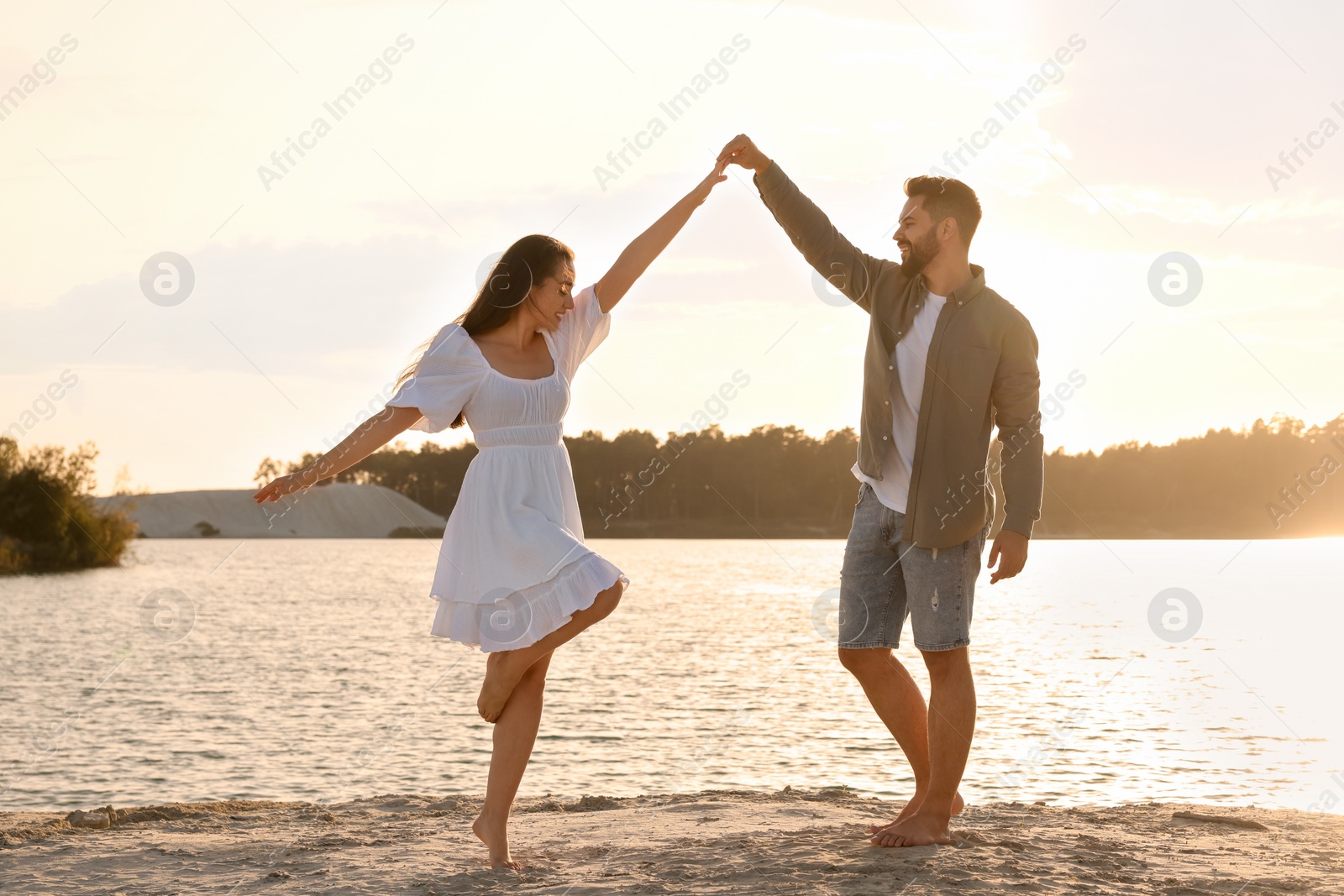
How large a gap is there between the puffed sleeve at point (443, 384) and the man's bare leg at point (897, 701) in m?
1.80

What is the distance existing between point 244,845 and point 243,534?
131847 millimetres

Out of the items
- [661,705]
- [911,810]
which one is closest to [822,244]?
[911,810]

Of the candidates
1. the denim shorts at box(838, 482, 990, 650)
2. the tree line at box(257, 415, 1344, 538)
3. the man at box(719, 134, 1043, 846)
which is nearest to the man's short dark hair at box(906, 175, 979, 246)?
the man at box(719, 134, 1043, 846)

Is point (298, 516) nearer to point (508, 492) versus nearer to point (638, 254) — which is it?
point (638, 254)

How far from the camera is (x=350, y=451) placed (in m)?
4.04

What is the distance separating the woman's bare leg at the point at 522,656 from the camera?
164 inches

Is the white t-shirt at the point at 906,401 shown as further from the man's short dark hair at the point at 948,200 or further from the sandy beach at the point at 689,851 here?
the sandy beach at the point at 689,851

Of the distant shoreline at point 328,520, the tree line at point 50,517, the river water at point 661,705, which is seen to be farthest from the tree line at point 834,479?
the river water at point 661,705

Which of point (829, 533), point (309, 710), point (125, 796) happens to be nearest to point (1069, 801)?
point (125, 796)

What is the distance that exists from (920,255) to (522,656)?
7.27 ft

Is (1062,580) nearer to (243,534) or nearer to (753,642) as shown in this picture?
(753,642)

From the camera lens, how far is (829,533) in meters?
90.1

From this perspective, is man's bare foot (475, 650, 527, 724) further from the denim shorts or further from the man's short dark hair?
the man's short dark hair

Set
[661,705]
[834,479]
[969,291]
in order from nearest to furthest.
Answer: [969,291], [661,705], [834,479]
